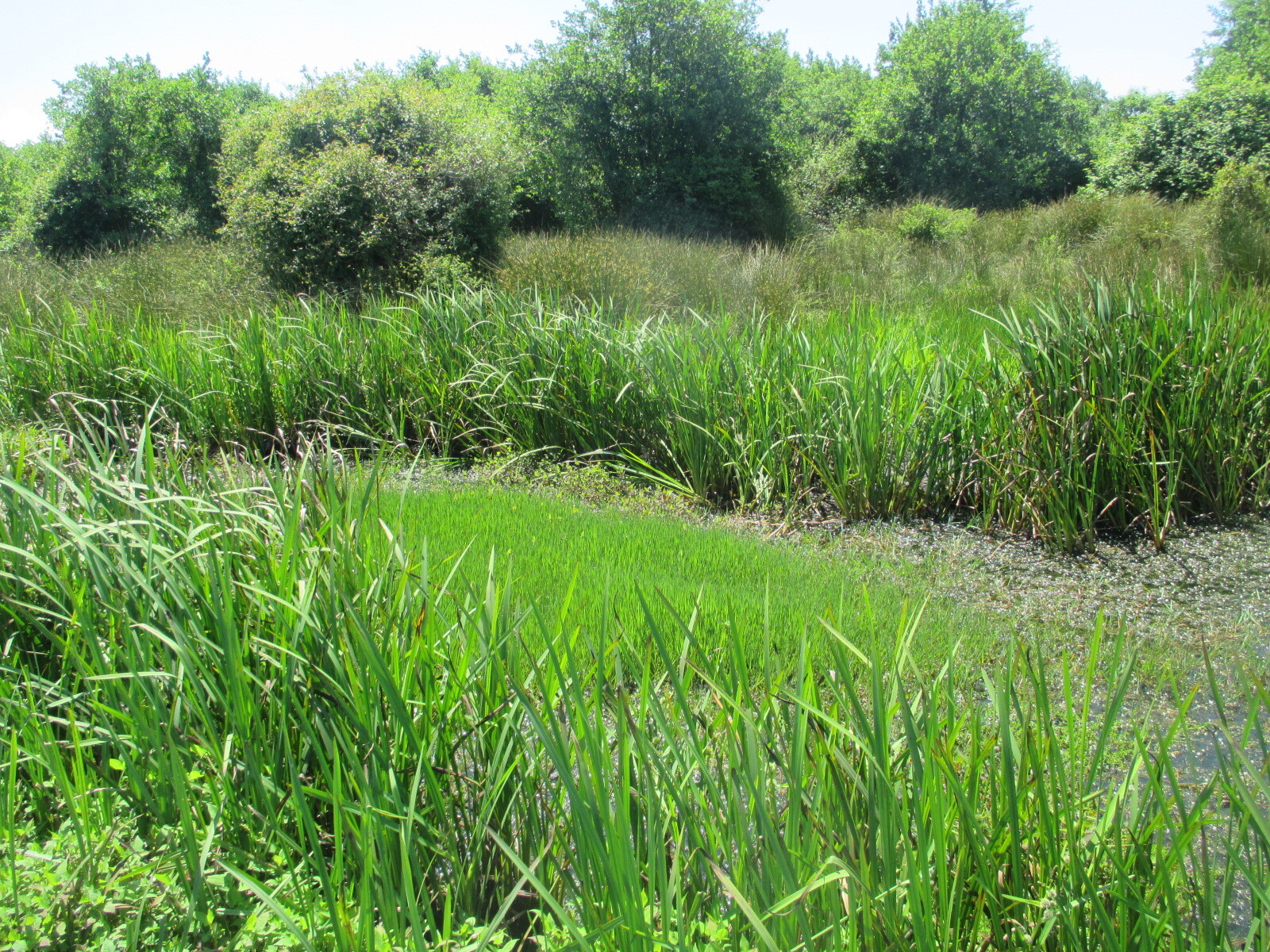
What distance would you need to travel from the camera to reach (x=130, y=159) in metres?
23.6

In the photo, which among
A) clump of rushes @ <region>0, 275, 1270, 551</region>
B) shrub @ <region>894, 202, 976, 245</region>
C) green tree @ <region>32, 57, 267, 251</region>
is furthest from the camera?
green tree @ <region>32, 57, 267, 251</region>

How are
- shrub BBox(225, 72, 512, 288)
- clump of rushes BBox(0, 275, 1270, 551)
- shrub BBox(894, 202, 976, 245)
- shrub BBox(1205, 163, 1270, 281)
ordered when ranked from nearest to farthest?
1. clump of rushes BBox(0, 275, 1270, 551)
2. shrub BBox(1205, 163, 1270, 281)
3. shrub BBox(225, 72, 512, 288)
4. shrub BBox(894, 202, 976, 245)

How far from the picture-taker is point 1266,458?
425 centimetres

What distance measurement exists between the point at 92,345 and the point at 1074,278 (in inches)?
382

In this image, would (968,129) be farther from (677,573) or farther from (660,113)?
(677,573)

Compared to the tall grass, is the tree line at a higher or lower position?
higher

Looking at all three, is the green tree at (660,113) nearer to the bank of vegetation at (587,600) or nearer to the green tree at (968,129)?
the bank of vegetation at (587,600)

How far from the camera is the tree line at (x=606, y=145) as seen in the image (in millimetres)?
11953

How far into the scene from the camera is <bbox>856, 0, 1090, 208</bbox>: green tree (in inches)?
1086

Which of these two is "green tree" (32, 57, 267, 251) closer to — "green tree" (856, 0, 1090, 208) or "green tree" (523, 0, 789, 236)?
"green tree" (523, 0, 789, 236)

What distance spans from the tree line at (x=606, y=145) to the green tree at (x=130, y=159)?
0.06 meters

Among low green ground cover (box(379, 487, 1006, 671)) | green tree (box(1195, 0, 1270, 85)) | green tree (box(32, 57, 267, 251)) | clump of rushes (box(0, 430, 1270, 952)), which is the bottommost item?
low green ground cover (box(379, 487, 1006, 671))

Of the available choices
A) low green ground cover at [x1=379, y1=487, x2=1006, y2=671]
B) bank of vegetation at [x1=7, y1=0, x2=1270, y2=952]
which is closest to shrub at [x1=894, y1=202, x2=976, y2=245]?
bank of vegetation at [x1=7, y1=0, x2=1270, y2=952]

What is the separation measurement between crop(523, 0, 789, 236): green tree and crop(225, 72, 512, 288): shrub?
5496 millimetres
